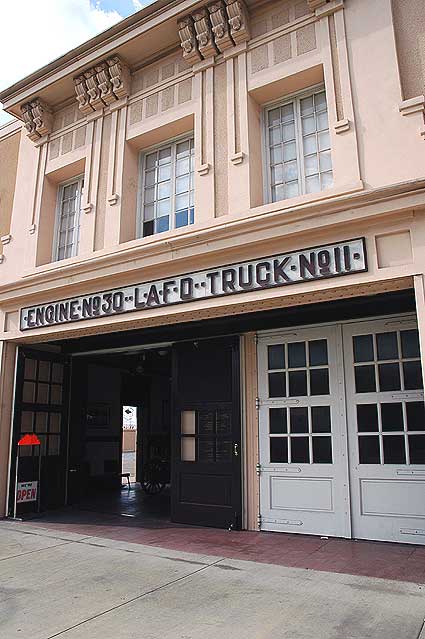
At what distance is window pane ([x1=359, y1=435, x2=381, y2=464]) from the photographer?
23.1 feet

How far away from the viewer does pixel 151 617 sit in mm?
4375

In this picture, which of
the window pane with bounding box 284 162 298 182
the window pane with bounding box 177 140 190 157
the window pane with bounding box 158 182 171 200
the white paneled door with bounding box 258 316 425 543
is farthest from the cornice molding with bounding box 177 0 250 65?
the white paneled door with bounding box 258 316 425 543

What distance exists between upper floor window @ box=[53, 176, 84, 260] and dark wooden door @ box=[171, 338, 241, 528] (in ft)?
8.98

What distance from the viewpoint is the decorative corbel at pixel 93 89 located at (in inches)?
341

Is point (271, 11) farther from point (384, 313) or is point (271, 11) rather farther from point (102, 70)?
point (384, 313)

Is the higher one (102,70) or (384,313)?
(102,70)

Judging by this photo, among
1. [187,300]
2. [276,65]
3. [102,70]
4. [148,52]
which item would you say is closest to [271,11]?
[276,65]

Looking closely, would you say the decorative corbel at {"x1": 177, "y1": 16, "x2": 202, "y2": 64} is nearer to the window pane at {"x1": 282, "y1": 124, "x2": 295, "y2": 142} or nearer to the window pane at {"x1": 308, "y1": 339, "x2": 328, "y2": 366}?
the window pane at {"x1": 282, "y1": 124, "x2": 295, "y2": 142}

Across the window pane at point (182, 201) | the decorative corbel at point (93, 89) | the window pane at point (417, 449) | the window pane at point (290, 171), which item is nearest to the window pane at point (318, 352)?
the window pane at point (417, 449)

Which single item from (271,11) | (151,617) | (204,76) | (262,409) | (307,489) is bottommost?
(151,617)

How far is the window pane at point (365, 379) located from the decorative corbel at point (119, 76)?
583cm

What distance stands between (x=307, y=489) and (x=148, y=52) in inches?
285

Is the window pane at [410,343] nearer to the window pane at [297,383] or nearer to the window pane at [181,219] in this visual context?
the window pane at [297,383]

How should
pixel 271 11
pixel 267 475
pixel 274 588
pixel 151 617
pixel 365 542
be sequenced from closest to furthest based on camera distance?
pixel 151 617 → pixel 274 588 → pixel 365 542 → pixel 271 11 → pixel 267 475
